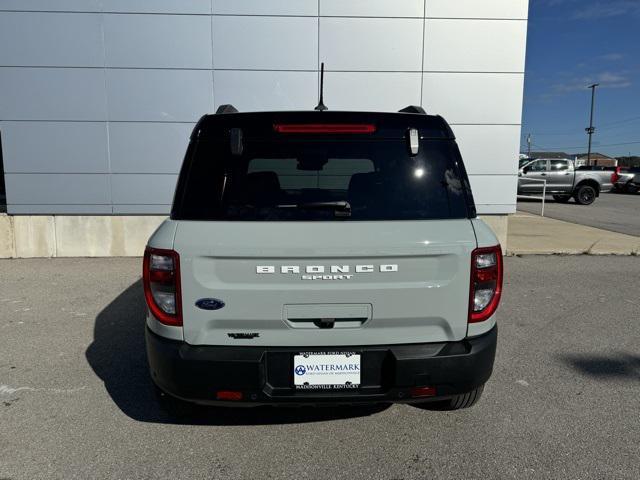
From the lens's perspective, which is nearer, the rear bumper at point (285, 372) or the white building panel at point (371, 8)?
the rear bumper at point (285, 372)

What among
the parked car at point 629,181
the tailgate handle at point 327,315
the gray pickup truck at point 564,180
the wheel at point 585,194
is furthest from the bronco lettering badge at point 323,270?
the parked car at point 629,181

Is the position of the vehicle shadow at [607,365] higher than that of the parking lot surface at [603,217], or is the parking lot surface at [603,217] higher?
the vehicle shadow at [607,365]

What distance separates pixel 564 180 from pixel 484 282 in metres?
19.4

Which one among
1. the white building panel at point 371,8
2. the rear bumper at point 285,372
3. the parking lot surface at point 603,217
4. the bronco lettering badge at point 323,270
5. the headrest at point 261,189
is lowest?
the parking lot surface at point 603,217

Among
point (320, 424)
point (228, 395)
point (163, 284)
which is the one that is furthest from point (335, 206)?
point (320, 424)

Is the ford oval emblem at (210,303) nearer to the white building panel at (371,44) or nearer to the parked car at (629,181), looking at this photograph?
the white building panel at (371,44)

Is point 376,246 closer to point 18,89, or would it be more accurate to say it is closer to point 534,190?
point 18,89

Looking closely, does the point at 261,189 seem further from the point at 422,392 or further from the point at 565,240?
the point at 565,240

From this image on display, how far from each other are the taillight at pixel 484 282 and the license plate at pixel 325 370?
67 centimetres

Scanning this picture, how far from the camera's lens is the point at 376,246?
87.9 inches

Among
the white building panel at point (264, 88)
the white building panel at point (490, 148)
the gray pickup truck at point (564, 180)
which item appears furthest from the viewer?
the gray pickup truck at point (564, 180)

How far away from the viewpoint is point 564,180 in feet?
62.7

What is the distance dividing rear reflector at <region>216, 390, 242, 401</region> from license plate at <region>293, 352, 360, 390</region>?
11.5 inches

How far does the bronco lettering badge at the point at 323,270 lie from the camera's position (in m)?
2.24
